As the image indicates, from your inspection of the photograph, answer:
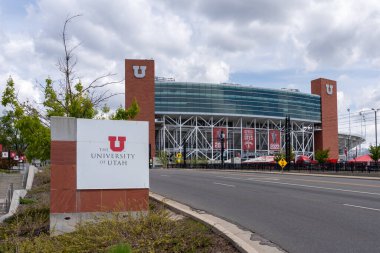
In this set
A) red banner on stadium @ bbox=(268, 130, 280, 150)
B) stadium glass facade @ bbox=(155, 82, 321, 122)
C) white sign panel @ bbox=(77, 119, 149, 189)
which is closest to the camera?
white sign panel @ bbox=(77, 119, 149, 189)

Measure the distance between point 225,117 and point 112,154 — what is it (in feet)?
373

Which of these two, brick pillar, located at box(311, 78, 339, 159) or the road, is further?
brick pillar, located at box(311, 78, 339, 159)

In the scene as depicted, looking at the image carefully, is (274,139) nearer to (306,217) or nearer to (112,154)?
(306,217)

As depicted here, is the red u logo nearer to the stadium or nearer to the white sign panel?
the white sign panel

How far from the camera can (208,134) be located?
418 ft

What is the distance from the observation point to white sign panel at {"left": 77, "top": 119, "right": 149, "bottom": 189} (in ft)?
33.8

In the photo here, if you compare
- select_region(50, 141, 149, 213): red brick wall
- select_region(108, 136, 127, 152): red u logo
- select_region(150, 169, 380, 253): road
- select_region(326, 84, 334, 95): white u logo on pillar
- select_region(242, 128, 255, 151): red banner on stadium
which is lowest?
select_region(150, 169, 380, 253): road

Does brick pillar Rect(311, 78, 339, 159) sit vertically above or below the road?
above

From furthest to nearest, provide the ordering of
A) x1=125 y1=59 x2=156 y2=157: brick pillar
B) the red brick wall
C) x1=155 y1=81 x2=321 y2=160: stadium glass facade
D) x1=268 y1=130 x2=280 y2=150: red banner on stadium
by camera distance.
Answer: x1=268 y1=130 x2=280 y2=150: red banner on stadium < x1=155 y1=81 x2=321 y2=160: stadium glass facade < x1=125 y1=59 x2=156 y2=157: brick pillar < the red brick wall

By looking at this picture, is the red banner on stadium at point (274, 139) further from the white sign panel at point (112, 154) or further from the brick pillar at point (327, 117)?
the white sign panel at point (112, 154)

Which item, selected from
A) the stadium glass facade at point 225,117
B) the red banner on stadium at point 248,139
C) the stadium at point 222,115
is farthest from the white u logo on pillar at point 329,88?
the red banner on stadium at point 248,139

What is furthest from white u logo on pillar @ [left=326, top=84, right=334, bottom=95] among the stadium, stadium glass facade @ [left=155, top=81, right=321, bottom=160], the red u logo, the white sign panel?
the red u logo

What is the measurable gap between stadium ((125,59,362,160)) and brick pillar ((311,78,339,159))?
11.9 inches

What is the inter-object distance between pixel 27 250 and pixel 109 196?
2929 mm
